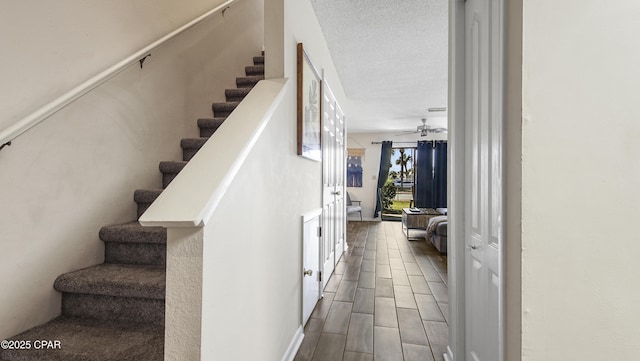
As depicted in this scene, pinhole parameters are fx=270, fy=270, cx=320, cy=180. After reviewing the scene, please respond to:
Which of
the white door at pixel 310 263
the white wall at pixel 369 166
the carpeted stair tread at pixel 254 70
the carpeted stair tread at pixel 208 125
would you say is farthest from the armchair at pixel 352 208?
the carpeted stair tread at pixel 208 125

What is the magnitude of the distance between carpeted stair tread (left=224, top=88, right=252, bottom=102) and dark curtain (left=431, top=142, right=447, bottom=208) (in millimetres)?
6824

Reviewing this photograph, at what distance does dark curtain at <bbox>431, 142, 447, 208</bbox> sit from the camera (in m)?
7.94

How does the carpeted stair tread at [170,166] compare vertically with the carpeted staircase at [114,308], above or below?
above

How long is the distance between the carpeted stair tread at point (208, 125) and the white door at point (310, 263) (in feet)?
4.00

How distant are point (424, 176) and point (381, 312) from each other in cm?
647

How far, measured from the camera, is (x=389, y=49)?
305cm

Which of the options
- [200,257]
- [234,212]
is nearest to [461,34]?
[234,212]

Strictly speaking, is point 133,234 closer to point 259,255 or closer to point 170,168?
point 170,168

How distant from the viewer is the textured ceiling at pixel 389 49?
235 centimetres

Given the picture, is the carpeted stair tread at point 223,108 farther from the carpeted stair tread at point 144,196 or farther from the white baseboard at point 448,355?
the white baseboard at point 448,355

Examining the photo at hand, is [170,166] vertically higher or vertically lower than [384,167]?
lower

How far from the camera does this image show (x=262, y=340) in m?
1.32

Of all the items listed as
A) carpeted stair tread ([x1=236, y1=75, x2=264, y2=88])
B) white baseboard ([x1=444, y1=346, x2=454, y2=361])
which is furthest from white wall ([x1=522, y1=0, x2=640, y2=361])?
carpeted stair tread ([x1=236, y1=75, x2=264, y2=88])

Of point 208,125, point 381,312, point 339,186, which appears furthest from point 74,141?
point 339,186
